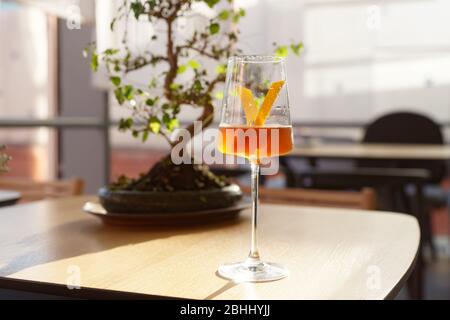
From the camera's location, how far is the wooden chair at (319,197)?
1.72 metres

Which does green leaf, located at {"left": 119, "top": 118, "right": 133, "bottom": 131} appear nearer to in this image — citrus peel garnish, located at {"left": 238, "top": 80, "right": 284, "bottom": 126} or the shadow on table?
the shadow on table

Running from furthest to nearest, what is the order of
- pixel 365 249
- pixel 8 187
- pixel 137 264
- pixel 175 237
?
pixel 8 187 < pixel 175 237 < pixel 365 249 < pixel 137 264

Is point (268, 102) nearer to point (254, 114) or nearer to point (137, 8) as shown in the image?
point (254, 114)

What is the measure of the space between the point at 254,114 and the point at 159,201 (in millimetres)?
403

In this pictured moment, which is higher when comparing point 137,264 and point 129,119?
point 129,119

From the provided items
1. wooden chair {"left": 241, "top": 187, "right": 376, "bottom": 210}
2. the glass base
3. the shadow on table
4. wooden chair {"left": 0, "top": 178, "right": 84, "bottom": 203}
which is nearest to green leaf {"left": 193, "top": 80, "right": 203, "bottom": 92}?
the shadow on table

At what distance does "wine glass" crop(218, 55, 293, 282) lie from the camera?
3.38 ft

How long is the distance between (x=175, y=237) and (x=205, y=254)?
157 mm

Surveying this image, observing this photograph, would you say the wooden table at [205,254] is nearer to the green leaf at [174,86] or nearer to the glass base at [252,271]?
the glass base at [252,271]

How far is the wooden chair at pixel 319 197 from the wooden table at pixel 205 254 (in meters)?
0.15

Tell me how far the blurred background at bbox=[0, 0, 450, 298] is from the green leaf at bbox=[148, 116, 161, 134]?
9.65 feet
